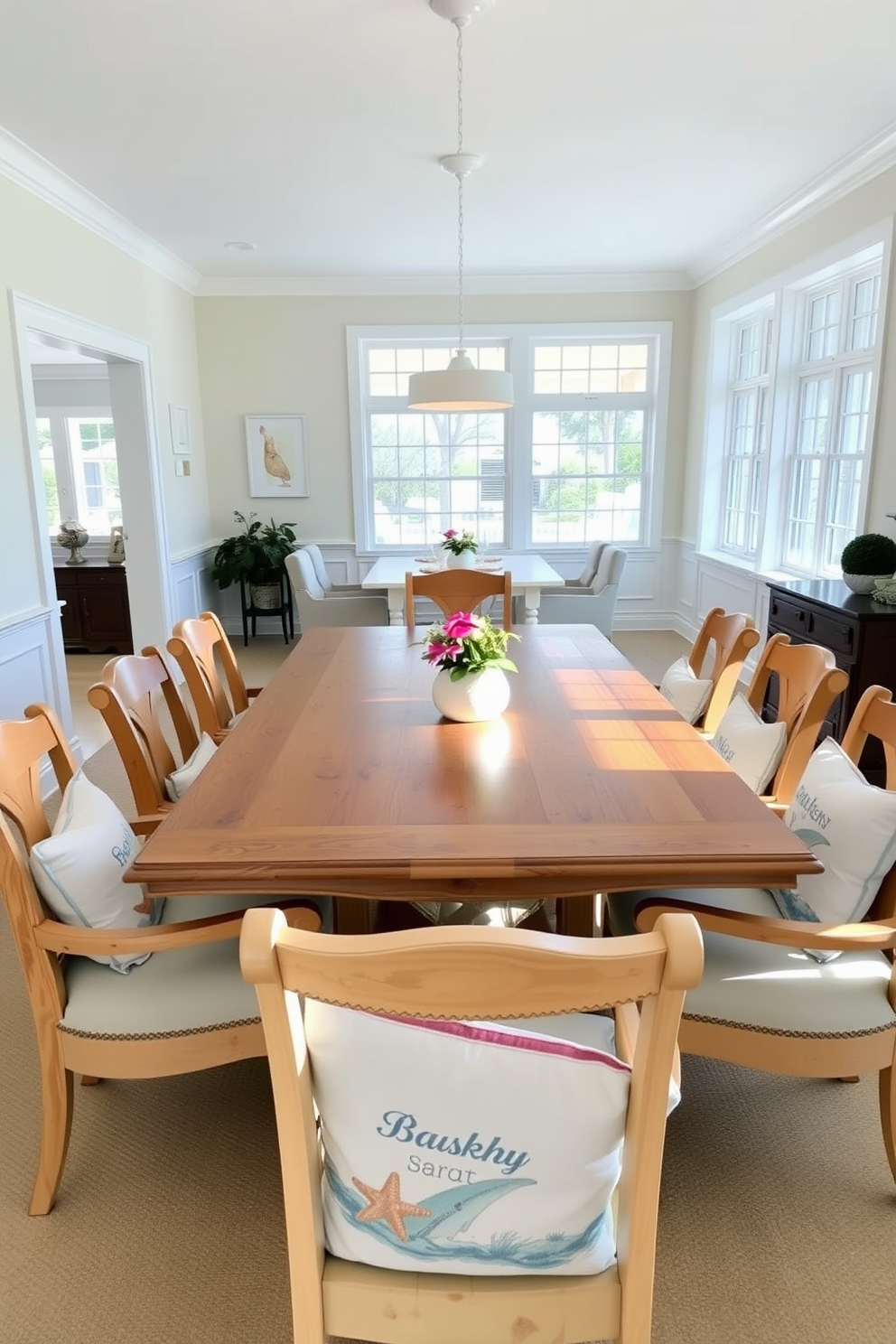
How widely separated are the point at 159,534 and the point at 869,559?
4.26 meters

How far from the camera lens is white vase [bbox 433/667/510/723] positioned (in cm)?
204

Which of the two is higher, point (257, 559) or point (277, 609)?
point (257, 559)

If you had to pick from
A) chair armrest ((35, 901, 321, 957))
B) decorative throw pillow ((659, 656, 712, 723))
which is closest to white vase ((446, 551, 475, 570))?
decorative throw pillow ((659, 656, 712, 723))

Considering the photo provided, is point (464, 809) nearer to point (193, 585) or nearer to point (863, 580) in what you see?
point (863, 580)

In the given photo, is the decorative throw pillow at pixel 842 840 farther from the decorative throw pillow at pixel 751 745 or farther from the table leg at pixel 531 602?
the table leg at pixel 531 602

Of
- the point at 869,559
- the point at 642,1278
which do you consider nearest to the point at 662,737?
the point at 642,1278

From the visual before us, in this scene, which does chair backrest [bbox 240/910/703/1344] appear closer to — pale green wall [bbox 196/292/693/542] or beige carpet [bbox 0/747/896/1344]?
beige carpet [bbox 0/747/896/1344]

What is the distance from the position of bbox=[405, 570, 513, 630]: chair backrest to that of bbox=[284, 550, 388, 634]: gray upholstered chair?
2177 mm

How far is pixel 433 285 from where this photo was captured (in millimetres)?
6625

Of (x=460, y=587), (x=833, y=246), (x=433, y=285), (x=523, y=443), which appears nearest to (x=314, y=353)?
(x=433, y=285)

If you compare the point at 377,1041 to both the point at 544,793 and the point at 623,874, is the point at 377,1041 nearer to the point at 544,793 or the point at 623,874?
the point at 623,874

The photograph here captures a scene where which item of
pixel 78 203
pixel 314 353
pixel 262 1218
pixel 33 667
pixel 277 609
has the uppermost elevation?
pixel 78 203

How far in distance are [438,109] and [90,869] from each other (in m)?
3.26

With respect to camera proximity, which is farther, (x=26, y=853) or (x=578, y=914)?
(x=578, y=914)
